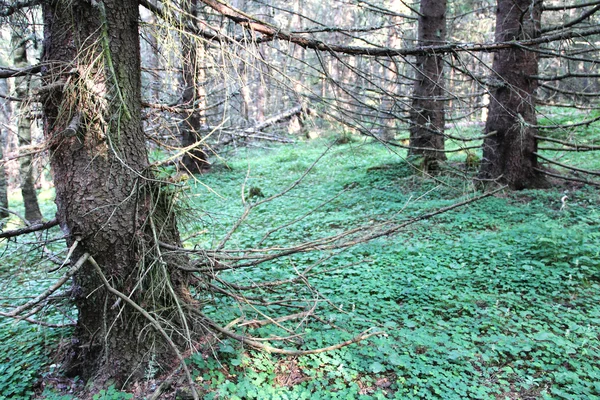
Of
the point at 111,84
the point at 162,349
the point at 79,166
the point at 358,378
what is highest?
the point at 111,84

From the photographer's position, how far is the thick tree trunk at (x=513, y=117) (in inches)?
285

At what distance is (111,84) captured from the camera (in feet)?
9.70

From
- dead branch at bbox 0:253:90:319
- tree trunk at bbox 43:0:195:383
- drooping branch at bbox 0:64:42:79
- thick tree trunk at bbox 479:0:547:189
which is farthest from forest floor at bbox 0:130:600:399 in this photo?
drooping branch at bbox 0:64:42:79

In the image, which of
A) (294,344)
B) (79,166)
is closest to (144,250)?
(79,166)

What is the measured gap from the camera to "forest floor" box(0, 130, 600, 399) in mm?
3115

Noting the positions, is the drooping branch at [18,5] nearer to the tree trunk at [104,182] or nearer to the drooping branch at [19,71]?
the tree trunk at [104,182]

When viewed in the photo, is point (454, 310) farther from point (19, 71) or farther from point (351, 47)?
point (19, 71)

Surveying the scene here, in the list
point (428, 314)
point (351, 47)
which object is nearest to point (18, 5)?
point (351, 47)

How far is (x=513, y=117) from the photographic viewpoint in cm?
715

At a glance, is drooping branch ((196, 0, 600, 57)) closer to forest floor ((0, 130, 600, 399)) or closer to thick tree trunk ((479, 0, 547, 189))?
forest floor ((0, 130, 600, 399))

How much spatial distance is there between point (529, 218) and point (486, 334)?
3.22 m

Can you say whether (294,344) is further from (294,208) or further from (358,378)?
(294,208)

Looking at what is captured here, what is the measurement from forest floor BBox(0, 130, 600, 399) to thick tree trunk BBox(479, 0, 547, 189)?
1.78 ft

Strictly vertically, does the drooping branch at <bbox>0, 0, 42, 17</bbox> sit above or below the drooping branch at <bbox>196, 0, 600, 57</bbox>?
above
